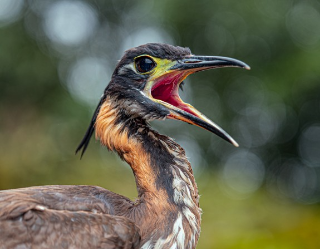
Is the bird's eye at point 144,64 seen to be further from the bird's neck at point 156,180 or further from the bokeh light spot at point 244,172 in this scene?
the bokeh light spot at point 244,172

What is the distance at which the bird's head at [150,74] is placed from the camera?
5000 mm

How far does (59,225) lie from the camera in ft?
13.3

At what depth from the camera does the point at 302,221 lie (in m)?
13.9

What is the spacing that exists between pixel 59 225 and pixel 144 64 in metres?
2.14

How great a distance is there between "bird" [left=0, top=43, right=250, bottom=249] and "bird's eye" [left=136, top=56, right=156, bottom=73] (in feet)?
0.04

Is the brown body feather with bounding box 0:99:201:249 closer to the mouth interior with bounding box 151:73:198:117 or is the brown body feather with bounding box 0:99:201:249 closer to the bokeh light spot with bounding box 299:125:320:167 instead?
the mouth interior with bounding box 151:73:198:117

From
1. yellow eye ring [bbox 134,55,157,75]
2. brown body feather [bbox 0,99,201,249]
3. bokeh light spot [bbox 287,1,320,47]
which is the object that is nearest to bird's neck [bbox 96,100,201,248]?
brown body feather [bbox 0,99,201,249]

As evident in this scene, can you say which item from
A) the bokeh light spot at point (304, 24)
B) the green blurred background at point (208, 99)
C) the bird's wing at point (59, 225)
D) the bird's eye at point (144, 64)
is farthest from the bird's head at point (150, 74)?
the bokeh light spot at point (304, 24)

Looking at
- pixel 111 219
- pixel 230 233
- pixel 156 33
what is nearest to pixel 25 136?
pixel 230 233

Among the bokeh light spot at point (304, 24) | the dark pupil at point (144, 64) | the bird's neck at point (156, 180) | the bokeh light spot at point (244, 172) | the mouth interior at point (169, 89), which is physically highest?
the bokeh light spot at point (304, 24)

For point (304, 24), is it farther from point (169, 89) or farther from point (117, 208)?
point (117, 208)

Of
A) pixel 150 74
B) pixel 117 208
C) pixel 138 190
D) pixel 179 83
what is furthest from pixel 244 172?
pixel 117 208

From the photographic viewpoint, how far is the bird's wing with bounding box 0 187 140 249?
397cm

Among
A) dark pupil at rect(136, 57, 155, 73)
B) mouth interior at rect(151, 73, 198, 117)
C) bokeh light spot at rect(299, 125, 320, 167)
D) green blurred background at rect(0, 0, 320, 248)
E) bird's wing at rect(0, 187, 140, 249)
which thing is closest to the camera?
bird's wing at rect(0, 187, 140, 249)
